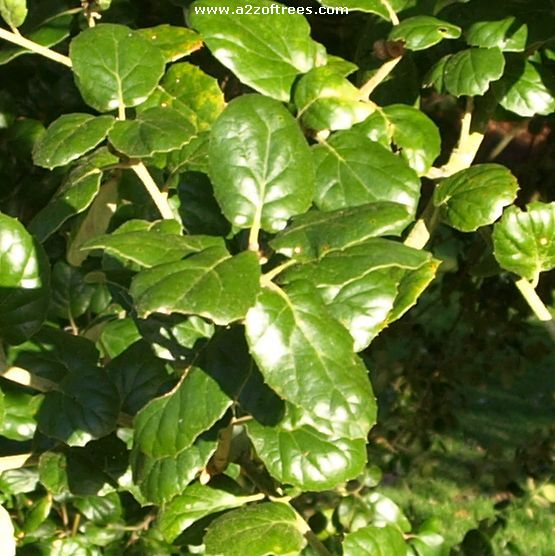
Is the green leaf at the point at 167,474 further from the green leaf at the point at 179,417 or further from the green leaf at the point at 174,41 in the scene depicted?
the green leaf at the point at 174,41

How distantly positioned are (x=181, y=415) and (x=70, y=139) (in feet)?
1.07

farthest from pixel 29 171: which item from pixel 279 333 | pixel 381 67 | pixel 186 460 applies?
pixel 279 333

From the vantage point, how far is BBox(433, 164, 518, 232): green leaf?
1.20m

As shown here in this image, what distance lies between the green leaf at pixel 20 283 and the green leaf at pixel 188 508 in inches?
11.1

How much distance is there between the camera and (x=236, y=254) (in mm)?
1021

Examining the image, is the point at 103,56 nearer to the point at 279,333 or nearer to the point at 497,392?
the point at 279,333

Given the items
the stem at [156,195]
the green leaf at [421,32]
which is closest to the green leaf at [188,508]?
the stem at [156,195]

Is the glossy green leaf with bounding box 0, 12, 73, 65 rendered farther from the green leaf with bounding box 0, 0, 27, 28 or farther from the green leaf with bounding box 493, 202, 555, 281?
the green leaf with bounding box 493, 202, 555, 281

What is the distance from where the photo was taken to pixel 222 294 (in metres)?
0.83

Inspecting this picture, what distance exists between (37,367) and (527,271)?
0.60m

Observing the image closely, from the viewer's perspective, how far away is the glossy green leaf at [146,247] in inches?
35.1

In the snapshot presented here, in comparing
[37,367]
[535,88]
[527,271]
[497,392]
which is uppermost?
[535,88]

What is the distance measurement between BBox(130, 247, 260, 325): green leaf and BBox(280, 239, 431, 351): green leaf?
2.3 inches

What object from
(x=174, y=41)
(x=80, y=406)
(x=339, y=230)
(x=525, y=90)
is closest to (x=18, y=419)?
(x=80, y=406)
